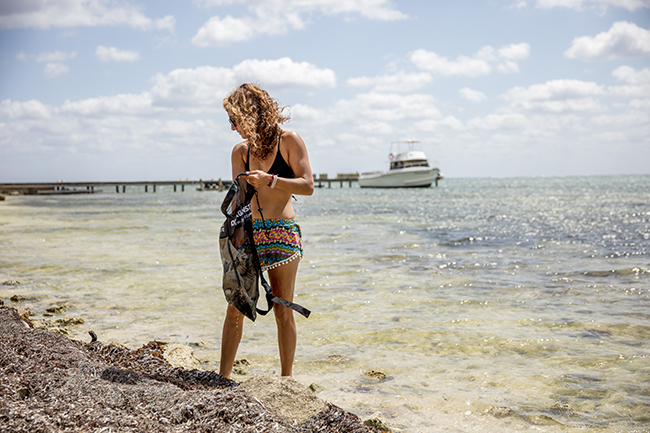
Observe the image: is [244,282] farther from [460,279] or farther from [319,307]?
[460,279]

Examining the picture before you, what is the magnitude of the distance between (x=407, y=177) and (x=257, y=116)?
66.3m

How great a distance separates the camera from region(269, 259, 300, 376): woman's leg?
10.4 feet

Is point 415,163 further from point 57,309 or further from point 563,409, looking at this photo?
A: point 563,409

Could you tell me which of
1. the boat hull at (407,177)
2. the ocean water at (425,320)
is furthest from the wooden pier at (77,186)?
the ocean water at (425,320)

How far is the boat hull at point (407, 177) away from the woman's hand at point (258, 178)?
65115 mm

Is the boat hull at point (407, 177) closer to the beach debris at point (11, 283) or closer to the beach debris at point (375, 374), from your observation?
the beach debris at point (11, 283)

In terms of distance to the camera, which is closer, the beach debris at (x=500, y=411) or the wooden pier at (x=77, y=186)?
the beach debris at (x=500, y=411)

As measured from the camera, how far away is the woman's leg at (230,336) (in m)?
3.35

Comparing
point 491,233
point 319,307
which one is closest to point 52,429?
point 319,307

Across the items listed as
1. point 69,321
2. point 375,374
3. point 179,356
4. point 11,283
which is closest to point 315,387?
point 375,374

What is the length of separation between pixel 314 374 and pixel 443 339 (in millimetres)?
1681

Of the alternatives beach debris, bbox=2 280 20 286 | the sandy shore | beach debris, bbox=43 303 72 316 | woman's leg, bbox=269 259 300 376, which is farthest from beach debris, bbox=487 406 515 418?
beach debris, bbox=2 280 20 286

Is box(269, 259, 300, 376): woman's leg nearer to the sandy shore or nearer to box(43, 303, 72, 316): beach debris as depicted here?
the sandy shore

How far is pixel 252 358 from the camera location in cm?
470
